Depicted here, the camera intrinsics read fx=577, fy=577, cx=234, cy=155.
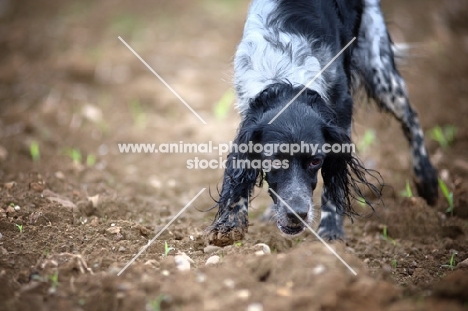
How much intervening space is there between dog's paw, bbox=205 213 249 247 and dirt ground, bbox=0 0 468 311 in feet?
0.36

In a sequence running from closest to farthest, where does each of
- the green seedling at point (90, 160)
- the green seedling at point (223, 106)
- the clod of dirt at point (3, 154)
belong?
the clod of dirt at point (3, 154)
the green seedling at point (90, 160)
the green seedling at point (223, 106)

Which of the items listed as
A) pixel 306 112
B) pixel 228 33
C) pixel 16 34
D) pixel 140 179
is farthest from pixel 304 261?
pixel 16 34

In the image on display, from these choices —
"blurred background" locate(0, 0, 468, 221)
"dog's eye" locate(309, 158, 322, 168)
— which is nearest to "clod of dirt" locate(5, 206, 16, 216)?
"blurred background" locate(0, 0, 468, 221)

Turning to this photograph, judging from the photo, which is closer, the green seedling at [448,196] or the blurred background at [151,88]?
the green seedling at [448,196]

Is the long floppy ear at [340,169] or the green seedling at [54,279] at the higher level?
the long floppy ear at [340,169]

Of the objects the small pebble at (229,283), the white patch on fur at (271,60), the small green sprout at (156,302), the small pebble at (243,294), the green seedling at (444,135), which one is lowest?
the small green sprout at (156,302)

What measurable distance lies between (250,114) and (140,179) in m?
1.93

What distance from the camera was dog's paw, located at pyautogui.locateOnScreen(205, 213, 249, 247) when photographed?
12.2ft

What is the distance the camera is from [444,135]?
592 cm

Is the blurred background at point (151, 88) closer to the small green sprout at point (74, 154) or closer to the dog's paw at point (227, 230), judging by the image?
the small green sprout at point (74, 154)

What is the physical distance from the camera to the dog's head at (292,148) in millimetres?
3438

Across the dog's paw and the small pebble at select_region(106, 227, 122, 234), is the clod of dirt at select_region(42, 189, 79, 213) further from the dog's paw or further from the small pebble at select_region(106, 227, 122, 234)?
the dog's paw

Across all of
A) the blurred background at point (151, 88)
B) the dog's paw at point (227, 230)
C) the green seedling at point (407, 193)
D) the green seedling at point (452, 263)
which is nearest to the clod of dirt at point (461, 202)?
the green seedling at point (407, 193)

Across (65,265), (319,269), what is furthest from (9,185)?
(319,269)
